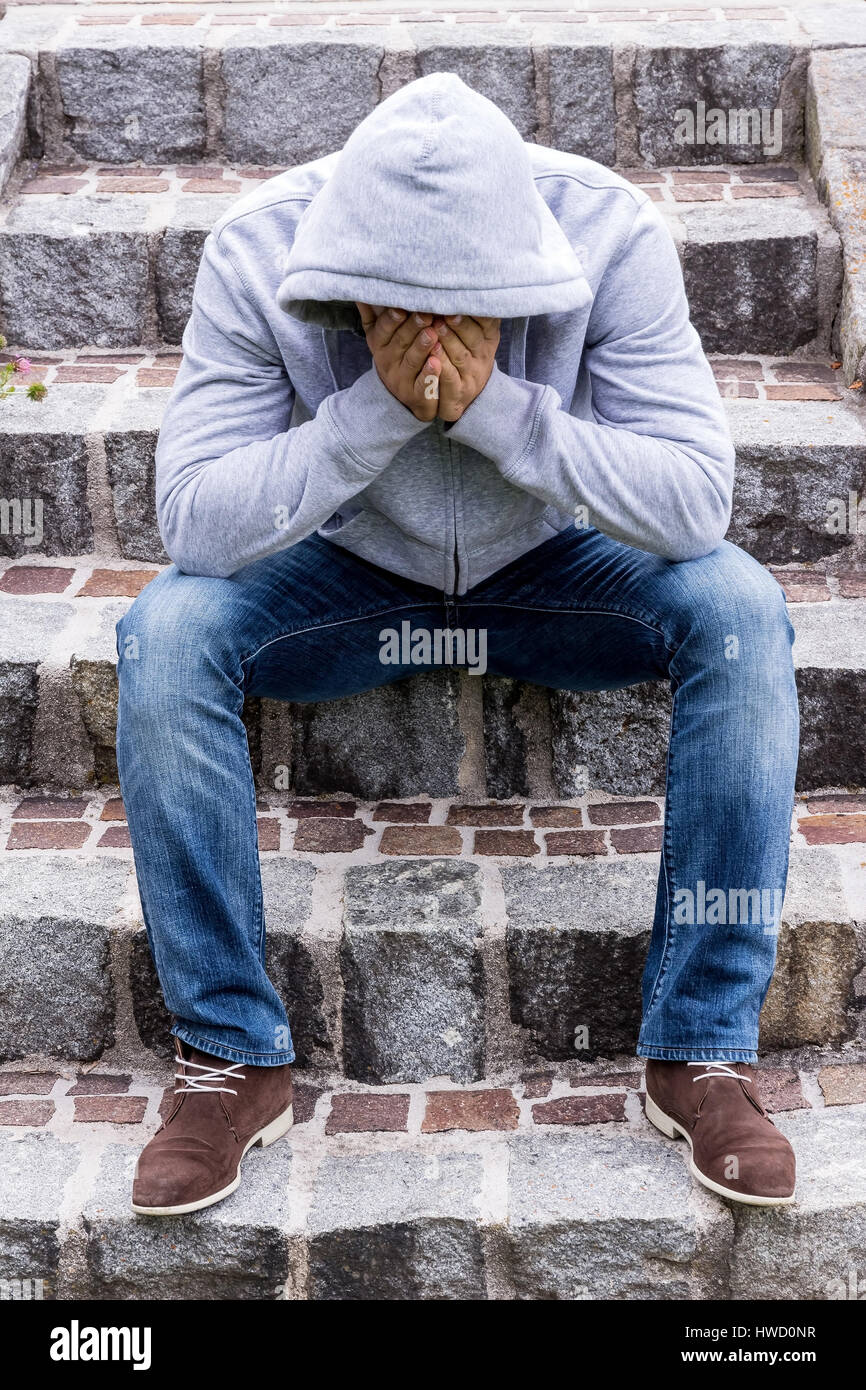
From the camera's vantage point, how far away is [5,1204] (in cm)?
186

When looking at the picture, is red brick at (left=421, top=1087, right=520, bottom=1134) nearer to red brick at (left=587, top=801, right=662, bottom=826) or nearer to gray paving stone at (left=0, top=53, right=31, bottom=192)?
red brick at (left=587, top=801, right=662, bottom=826)

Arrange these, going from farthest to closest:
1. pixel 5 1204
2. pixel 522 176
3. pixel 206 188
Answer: pixel 206 188
pixel 5 1204
pixel 522 176

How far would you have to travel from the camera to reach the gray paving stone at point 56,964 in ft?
6.79

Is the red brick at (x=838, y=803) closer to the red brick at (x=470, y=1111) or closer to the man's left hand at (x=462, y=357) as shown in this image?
the red brick at (x=470, y=1111)

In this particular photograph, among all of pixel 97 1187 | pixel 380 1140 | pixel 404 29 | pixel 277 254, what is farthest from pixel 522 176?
pixel 404 29

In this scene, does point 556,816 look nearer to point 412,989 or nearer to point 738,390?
point 412,989

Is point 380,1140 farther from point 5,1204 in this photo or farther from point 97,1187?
point 5,1204

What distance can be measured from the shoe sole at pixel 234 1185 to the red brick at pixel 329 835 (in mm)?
441

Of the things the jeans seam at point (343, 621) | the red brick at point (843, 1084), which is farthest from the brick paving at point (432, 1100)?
the jeans seam at point (343, 621)

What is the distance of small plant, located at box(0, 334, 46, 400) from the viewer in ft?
8.64

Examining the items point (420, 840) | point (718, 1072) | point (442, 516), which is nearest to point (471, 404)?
point (442, 516)

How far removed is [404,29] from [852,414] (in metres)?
1.49

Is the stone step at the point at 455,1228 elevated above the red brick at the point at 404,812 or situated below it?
below

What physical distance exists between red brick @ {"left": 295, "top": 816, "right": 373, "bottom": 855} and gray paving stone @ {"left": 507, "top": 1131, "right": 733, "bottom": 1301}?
59 centimetres
